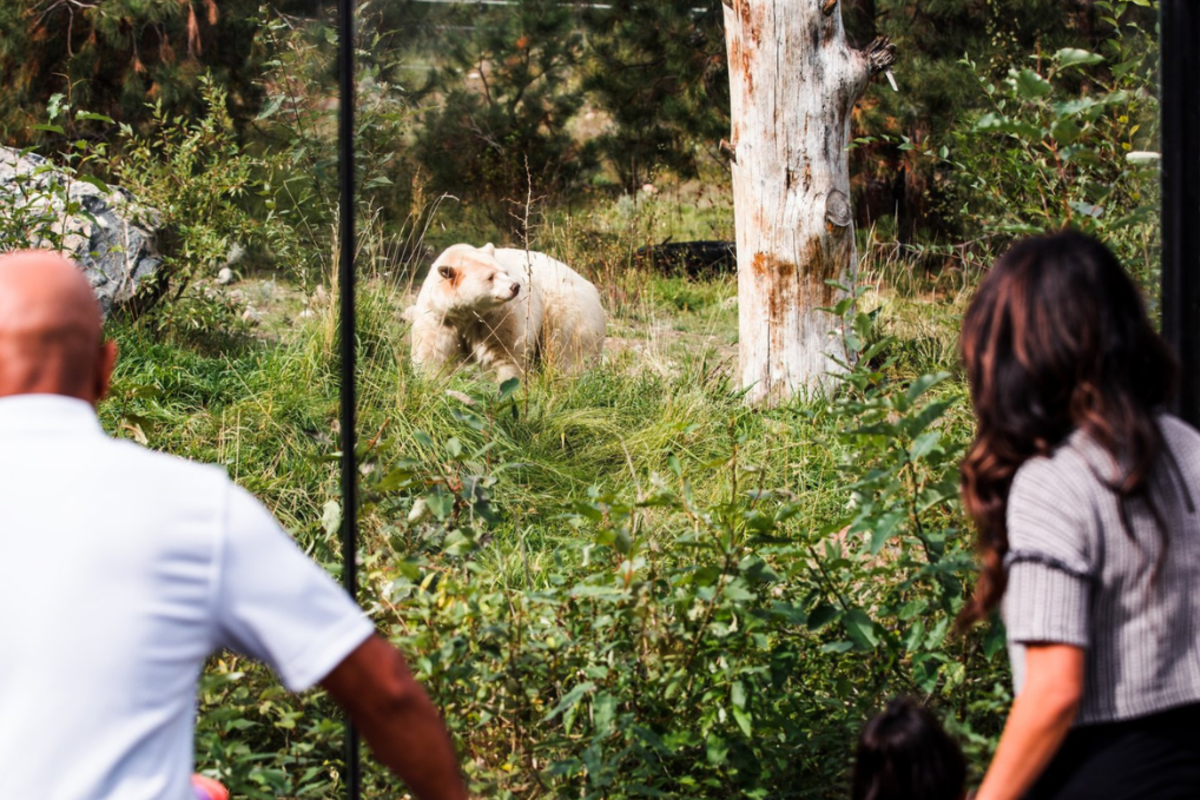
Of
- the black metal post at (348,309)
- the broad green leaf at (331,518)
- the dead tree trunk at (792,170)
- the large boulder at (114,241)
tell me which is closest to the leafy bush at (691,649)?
the broad green leaf at (331,518)

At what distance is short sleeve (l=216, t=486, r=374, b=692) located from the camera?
1238mm

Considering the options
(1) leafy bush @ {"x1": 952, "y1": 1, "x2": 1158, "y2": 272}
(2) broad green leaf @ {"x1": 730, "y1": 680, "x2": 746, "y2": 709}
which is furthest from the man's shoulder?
(1) leafy bush @ {"x1": 952, "y1": 1, "x2": 1158, "y2": 272}

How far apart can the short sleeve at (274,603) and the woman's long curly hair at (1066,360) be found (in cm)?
78

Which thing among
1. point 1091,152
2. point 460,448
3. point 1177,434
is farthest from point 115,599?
point 460,448

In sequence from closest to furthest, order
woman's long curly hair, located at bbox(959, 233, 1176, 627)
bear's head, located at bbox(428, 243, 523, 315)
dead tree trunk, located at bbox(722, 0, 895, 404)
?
woman's long curly hair, located at bbox(959, 233, 1176, 627) → bear's head, located at bbox(428, 243, 523, 315) → dead tree trunk, located at bbox(722, 0, 895, 404)

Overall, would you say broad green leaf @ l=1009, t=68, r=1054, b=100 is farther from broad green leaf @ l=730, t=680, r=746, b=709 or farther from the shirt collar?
the shirt collar

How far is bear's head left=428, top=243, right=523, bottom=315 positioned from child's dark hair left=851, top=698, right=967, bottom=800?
3912 mm

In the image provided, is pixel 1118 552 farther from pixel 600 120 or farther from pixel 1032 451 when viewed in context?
pixel 600 120

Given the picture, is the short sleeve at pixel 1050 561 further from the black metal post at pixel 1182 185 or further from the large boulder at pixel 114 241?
the large boulder at pixel 114 241

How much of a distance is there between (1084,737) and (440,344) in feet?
14.0

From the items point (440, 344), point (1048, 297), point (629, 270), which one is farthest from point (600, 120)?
point (1048, 297)

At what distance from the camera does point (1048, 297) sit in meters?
1.43

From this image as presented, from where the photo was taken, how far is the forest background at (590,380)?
231 centimetres

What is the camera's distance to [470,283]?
536 cm
